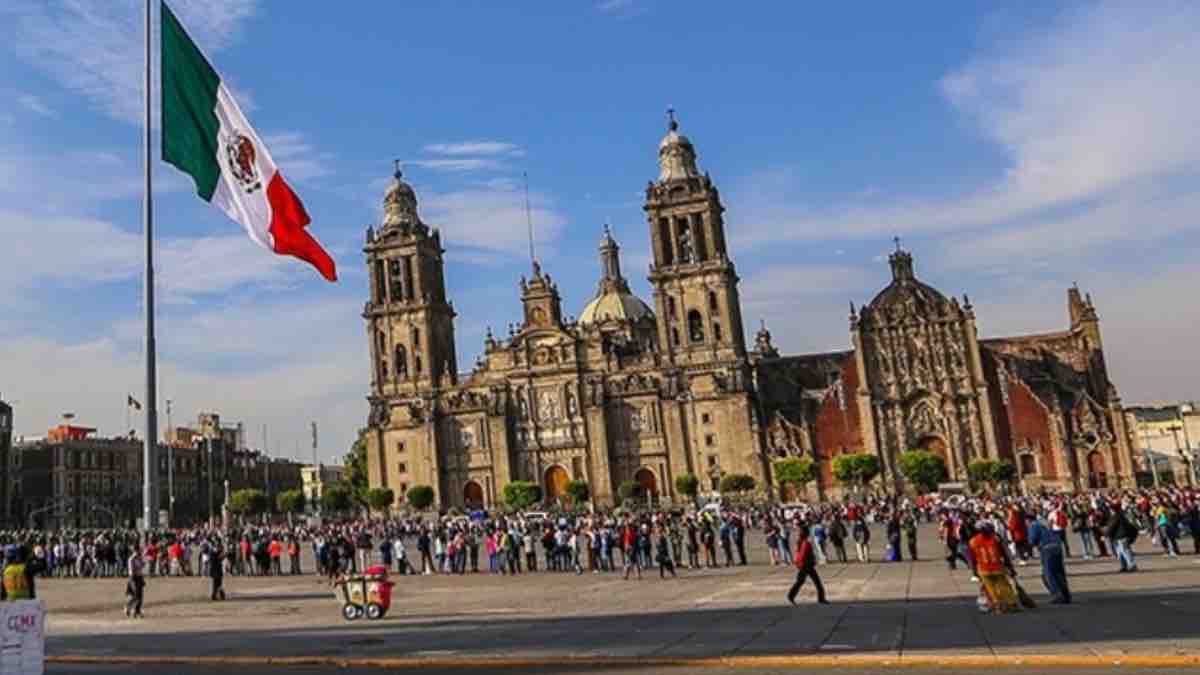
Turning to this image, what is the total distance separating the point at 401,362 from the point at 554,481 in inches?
759

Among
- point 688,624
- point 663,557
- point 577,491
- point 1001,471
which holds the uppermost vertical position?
point 577,491

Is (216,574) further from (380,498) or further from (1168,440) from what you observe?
(1168,440)

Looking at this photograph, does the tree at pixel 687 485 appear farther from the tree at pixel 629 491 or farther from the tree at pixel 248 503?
the tree at pixel 248 503

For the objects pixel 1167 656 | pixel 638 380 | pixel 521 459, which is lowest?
pixel 1167 656

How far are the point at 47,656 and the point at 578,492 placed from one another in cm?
7163

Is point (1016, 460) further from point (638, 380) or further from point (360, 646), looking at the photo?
point (360, 646)

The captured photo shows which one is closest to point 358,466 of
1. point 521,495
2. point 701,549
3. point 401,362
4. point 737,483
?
point 401,362

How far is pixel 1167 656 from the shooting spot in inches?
437

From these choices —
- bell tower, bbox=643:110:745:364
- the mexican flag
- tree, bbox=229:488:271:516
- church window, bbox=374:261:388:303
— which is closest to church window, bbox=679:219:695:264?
bell tower, bbox=643:110:745:364

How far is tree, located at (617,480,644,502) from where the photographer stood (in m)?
86.9

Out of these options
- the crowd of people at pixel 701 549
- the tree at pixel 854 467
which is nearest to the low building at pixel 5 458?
the crowd of people at pixel 701 549

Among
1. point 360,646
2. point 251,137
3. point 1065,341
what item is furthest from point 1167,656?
point 1065,341

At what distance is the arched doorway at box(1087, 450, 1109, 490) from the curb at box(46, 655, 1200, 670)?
76051 mm

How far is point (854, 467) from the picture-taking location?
7744 centimetres
